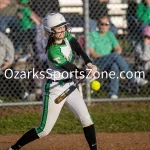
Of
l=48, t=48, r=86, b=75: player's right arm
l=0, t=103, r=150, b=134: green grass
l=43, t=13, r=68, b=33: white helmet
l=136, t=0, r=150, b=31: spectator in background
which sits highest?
l=43, t=13, r=68, b=33: white helmet

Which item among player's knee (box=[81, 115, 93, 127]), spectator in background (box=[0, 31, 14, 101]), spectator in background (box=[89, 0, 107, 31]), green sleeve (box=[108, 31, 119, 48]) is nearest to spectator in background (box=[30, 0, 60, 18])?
spectator in background (box=[89, 0, 107, 31])

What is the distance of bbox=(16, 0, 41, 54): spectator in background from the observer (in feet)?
32.0

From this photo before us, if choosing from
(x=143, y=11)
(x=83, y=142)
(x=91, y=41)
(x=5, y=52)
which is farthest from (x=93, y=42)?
(x=83, y=142)

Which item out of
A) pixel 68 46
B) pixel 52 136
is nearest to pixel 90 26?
pixel 52 136

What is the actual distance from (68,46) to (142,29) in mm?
4214

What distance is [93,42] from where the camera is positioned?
392 inches

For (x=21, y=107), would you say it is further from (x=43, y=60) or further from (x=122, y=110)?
(x=122, y=110)

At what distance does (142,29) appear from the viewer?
33.7ft

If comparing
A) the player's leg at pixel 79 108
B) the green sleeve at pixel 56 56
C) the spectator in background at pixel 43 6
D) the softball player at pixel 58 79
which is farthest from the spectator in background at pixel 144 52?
the green sleeve at pixel 56 56

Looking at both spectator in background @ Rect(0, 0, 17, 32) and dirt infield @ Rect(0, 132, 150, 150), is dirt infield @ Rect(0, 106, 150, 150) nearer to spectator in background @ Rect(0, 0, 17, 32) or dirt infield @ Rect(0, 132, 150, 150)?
dirt infield @ Rect(0, 132, 150, 150)

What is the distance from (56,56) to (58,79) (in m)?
0.30

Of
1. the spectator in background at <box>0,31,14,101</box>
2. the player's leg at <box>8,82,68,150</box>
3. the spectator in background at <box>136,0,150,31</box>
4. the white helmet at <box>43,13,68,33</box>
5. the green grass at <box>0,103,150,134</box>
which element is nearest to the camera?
the white helmet at <box>43,13,68,33</box>

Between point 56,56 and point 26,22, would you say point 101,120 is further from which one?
point 56,56

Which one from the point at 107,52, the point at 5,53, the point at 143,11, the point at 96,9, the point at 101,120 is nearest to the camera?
the point at 101,120
